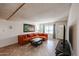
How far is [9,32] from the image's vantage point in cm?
221

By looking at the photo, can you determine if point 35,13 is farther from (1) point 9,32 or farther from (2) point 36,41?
(1) point 9,32

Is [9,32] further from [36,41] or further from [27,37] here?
[36,41]

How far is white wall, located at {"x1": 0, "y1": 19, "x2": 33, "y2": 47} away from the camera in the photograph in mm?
2100

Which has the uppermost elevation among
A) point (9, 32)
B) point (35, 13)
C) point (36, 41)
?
point (35, 13)

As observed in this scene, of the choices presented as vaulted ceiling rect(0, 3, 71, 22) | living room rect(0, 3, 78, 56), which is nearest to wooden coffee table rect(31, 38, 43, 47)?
living room rect(0, 3, 78, 56)

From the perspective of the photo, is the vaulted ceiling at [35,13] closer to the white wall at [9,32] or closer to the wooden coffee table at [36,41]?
the white wall at [9,32]

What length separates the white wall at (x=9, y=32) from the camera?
2.10 m

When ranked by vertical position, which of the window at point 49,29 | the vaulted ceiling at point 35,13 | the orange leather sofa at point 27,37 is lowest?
the orange leather sofa at point 27,37

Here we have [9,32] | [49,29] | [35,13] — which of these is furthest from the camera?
[9,32]

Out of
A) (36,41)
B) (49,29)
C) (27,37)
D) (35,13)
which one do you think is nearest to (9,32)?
(27,37)

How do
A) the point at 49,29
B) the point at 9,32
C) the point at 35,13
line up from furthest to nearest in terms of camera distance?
the point at 9,32 < the point at 49,29 < the point at 35,13

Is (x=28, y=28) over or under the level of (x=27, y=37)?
over

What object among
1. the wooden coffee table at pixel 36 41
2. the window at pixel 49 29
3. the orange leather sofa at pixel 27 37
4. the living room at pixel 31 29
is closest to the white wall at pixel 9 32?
the living room at pixel 31 29

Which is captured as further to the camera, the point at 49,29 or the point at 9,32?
the point at 9,32
